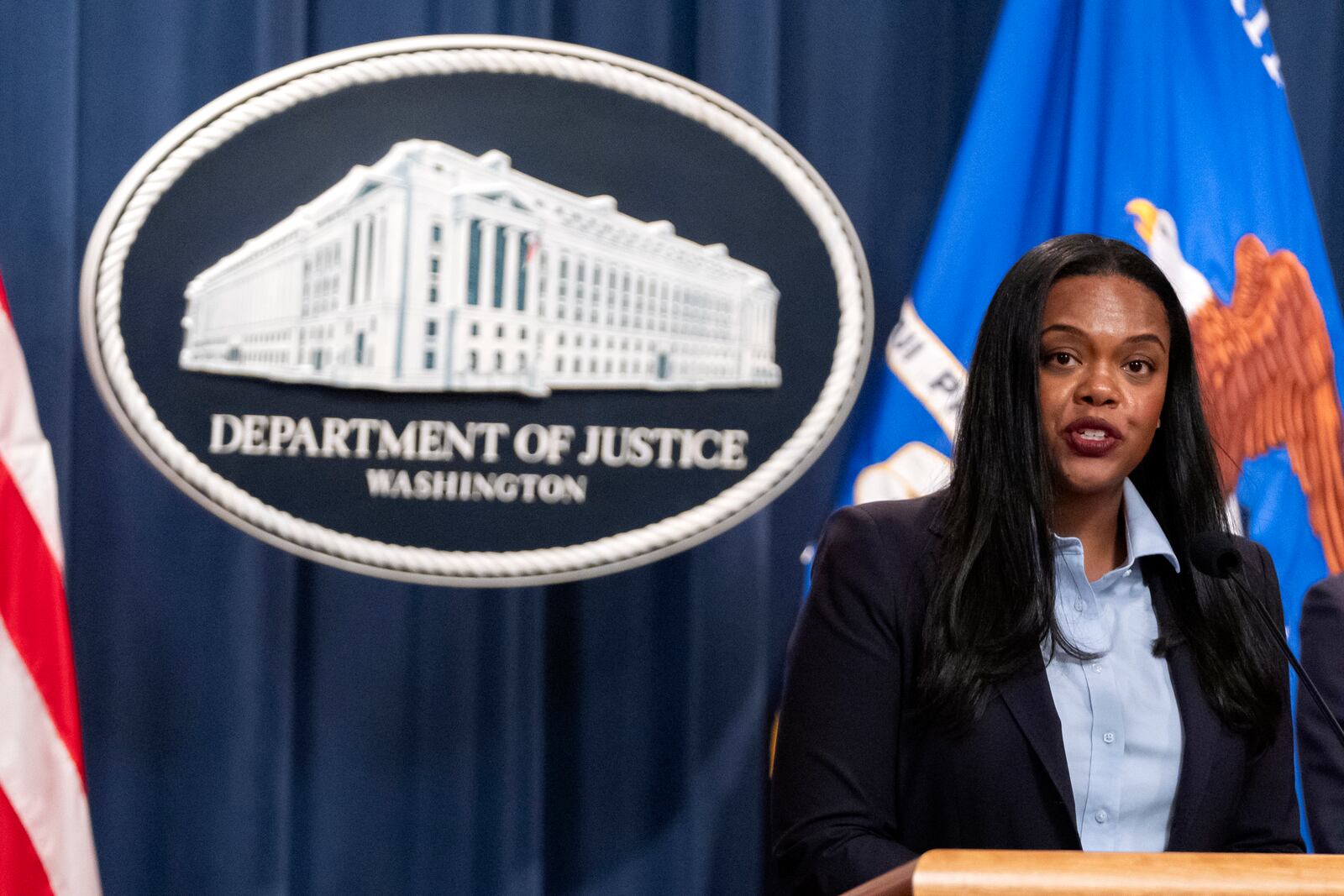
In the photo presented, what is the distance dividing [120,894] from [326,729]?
0.37 m

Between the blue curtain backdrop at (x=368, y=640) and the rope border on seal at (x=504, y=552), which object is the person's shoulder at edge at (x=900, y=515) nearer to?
the rope border on seal at (x=504, y=552)

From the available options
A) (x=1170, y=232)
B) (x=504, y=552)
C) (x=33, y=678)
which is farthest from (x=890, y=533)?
(x=33, y=678)

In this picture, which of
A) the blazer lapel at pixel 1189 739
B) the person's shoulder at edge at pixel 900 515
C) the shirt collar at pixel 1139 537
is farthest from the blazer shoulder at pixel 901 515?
the blazer lapel at pixel 1189 739

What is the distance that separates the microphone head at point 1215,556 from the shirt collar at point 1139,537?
0.60 feet

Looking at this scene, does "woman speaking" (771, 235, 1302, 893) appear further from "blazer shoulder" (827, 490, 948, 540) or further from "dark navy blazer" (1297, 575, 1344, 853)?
"dark navy blazer" (1297, 575, 1344, 853)

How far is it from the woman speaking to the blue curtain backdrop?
2.64 feet

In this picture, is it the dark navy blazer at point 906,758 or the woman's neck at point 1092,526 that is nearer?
the dark navy blazer at point 906,758

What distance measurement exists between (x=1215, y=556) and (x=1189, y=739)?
0.23 meters

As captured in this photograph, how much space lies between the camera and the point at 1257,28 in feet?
6.64

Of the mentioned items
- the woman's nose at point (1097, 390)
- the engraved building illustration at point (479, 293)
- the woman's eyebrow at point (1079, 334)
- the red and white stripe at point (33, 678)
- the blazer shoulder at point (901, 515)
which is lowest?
the red and white stripe at point (33, 678)

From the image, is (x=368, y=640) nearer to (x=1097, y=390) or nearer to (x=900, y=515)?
(x=900, y=515)

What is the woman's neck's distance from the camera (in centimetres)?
128

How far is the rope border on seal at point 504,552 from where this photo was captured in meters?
1.51

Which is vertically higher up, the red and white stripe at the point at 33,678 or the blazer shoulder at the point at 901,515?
the blazer shoulder at the point at 901,515
